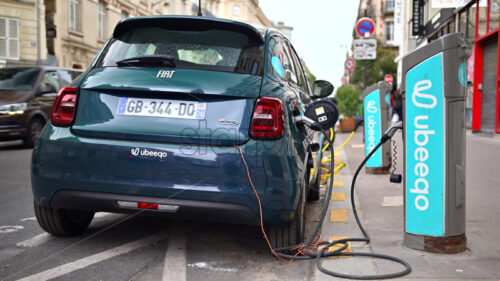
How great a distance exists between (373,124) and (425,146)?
4378 mm

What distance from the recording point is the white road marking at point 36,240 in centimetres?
379

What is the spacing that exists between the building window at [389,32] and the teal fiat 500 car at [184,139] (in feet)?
205

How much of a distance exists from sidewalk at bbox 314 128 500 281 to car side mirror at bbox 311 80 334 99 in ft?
3.78

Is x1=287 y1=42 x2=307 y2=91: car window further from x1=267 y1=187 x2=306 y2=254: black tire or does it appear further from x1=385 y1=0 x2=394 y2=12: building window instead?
x1=385 y1=0 x2=394 y2=12: building window

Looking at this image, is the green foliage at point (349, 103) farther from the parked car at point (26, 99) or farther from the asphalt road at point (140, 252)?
the asphalt road at point (140, 252)

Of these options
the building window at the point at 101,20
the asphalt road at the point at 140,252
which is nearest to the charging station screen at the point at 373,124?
the asphalt road at the point at 140,252

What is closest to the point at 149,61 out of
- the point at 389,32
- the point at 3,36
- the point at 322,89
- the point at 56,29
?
the point at 322,89

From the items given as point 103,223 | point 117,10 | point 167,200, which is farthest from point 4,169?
point 117,10

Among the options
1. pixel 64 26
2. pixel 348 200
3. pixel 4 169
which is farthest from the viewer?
pixel 64 26

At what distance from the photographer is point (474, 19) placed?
16.4m

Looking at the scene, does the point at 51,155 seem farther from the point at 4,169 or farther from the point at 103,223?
the point at 4,169

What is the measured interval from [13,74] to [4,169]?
491 cm

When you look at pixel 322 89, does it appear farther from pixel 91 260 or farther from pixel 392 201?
pixel 91 260

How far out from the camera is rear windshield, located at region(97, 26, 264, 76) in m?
3.49
